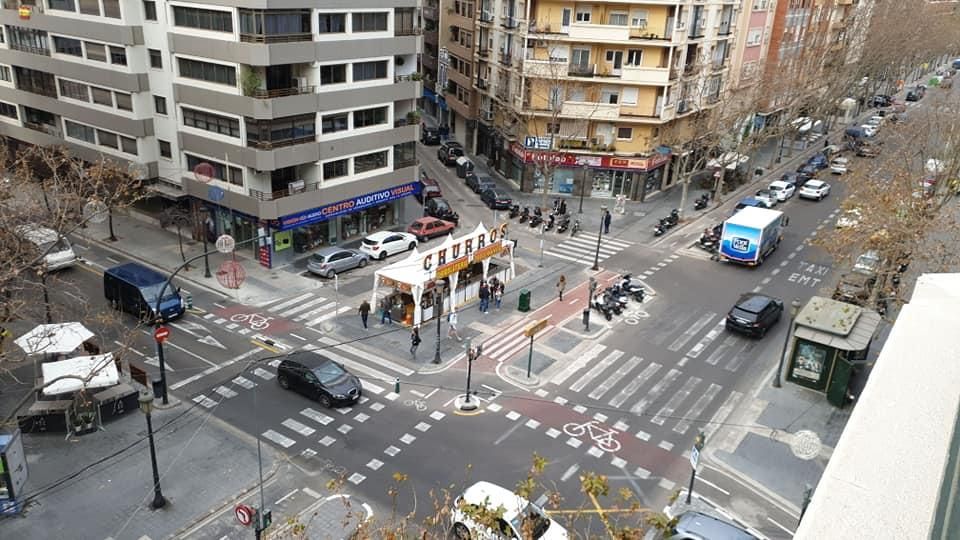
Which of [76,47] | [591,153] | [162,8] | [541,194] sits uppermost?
[162,8]

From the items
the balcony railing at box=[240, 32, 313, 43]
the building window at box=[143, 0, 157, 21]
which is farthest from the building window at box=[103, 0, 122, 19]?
the balcony railing at box=[240, 32, 313, 43]

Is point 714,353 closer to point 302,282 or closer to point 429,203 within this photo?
point 302,282

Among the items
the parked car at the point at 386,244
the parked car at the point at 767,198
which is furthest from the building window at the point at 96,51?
the parked car at the point at 767,198

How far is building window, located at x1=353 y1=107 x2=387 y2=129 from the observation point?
42.6 m

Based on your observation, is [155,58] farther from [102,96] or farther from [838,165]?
[838,165]

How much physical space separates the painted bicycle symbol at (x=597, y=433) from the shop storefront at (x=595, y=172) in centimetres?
3025

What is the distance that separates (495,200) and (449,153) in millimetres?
13849

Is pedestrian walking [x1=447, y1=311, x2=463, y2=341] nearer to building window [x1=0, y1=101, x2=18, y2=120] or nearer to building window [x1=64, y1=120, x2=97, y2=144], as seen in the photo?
building window [x1=64, y1=120, x2=97, y2=144]

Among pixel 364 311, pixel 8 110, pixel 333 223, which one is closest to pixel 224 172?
pixel 333 223

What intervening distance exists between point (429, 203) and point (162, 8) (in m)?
21.2

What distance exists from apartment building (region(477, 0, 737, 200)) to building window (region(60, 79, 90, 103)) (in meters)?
29.9

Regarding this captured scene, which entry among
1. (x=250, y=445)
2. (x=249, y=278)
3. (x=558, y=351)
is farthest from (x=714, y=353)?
(x=249, y=278)

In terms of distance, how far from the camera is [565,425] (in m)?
27.4

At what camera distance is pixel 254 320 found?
3503 cm
